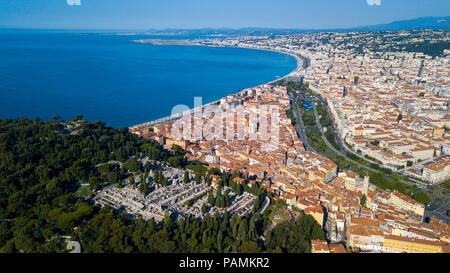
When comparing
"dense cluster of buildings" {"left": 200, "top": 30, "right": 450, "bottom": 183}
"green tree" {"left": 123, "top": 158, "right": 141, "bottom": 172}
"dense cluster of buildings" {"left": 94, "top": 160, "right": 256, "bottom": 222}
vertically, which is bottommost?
"dense cluster of buildings" {"left": 94, "top": 160, "right": 256, "bottom": 222}

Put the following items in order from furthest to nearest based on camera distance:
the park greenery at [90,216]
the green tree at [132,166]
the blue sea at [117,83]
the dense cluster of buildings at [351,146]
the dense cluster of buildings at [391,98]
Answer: the blue sea at [117,83] < the dense cluster of buildings at [391,98] < the green tree at [132,166] < the dense cluster of buildings at [351,146] < the park greenery at [90,216]

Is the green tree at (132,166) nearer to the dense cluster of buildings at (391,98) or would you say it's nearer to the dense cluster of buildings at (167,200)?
the dense cluster of buildings at (167,200)

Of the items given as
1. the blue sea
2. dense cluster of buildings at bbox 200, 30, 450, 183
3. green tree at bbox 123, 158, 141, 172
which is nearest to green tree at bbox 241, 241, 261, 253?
green tree at bbox 123, 158, 141, 172

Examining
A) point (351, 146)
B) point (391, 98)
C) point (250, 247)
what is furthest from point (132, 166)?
point (391, 98)

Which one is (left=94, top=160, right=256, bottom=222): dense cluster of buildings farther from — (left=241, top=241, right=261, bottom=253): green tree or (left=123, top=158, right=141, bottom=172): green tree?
(left=241, top=241, right=261, bottom=253): green tree

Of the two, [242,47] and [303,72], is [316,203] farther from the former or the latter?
[242,47]

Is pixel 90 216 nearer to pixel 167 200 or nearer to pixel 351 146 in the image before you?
pixel 167 200

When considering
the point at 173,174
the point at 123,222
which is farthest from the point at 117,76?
the point at 123,222

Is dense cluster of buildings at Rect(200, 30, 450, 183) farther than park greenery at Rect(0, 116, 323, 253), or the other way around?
dense cluster of buildings at Rect(200, 30, 450, 183)

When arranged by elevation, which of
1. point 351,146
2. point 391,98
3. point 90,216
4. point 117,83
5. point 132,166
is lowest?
point 90,216

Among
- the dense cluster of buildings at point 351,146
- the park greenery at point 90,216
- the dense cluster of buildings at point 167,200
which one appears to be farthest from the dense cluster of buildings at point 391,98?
the park greenery at point 90,216
